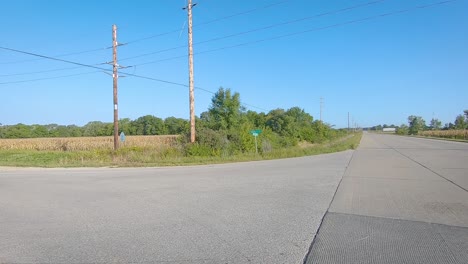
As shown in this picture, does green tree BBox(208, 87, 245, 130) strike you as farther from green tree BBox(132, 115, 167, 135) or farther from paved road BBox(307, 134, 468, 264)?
green tree BBox(132, 115, 167, 135)

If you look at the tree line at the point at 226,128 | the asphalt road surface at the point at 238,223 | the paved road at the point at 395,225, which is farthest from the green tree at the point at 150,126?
the paved road at the point at 395,225

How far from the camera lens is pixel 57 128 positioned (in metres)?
121

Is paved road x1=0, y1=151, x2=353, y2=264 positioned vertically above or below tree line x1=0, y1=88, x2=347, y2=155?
below

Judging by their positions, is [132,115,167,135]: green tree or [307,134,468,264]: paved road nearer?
[307,134,468,264]: paved road

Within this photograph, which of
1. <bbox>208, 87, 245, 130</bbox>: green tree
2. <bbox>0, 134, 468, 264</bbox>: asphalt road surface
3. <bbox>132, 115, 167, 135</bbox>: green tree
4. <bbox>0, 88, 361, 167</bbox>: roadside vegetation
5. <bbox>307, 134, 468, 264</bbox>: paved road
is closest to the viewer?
<bbox>307, 134, 468, 264</bbox>: paved road

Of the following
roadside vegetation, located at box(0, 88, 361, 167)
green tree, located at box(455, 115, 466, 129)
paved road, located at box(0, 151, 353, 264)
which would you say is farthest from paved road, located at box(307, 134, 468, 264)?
green tree, located at box(455, 115, 466, 129)

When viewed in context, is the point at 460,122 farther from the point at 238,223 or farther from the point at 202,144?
the point at 238,223

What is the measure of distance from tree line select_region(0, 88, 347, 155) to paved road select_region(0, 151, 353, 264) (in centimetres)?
1574

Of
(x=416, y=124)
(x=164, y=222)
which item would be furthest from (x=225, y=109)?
(x=416, y=124)

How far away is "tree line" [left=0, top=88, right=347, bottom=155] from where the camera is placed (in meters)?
28.1

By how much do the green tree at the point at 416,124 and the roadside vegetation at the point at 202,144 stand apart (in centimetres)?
8224

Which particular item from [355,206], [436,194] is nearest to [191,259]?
[355,206]

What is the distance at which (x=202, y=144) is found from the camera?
26422mm

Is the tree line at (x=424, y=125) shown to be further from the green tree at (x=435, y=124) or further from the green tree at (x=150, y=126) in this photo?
the green tree at (x=150, y=126)
